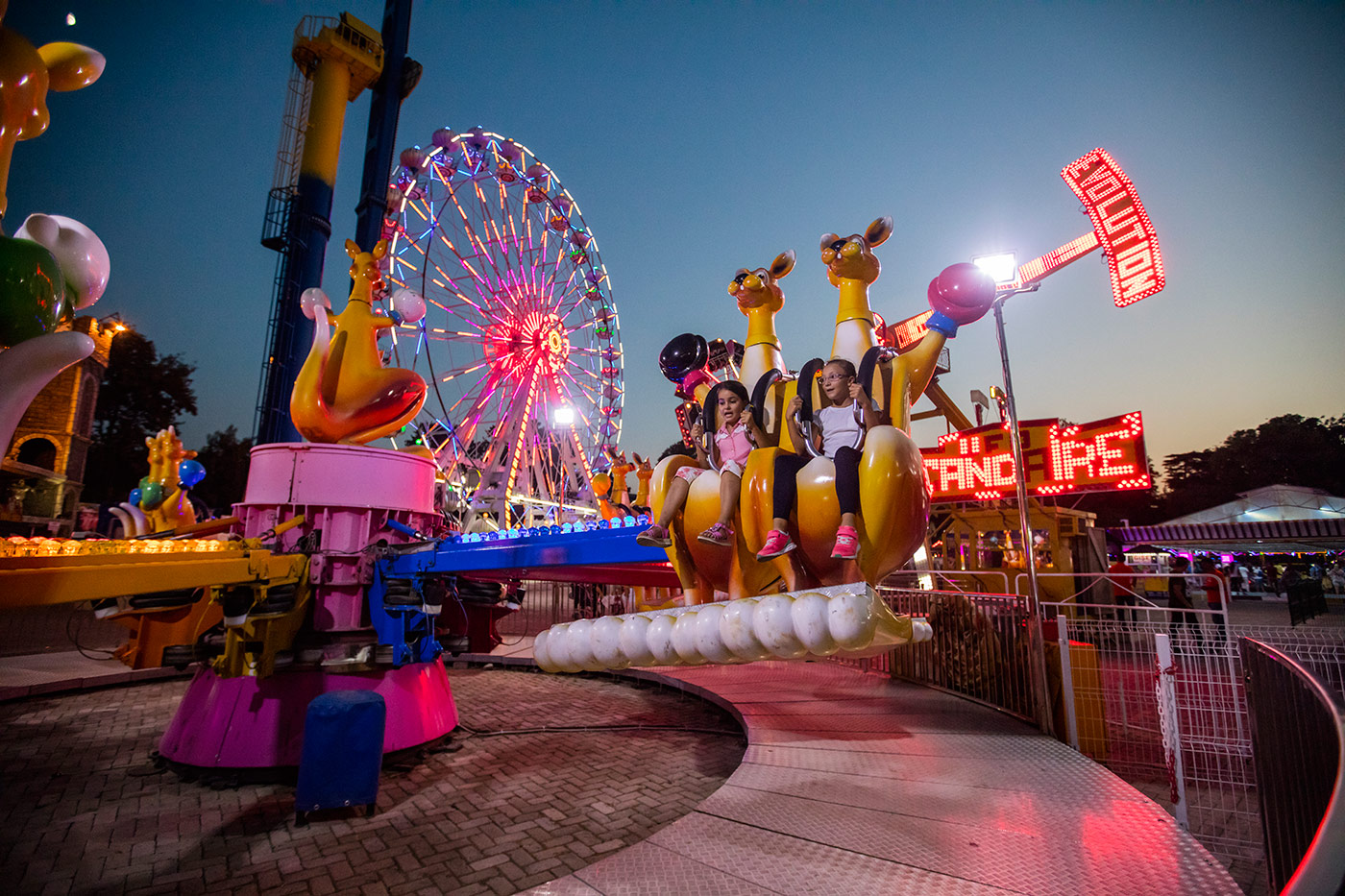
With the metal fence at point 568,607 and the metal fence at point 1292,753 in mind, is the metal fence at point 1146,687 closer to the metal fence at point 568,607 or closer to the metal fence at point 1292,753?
the metal fence at point 1292,753

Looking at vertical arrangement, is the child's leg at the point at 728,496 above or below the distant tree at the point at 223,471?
below

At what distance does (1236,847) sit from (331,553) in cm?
750

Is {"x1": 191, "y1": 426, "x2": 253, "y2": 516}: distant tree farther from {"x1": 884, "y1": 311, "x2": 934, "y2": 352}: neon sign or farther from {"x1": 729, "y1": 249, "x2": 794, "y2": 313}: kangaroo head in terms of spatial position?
{"x1": 729, "y1": 249, "x2": 794, "y2": 313}: kangaroo head

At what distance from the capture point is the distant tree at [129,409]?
29281mm

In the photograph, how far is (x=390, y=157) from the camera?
25.4 m

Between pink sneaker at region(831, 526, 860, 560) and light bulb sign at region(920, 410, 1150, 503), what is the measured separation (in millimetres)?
12072

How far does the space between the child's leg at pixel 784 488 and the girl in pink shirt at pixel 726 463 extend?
296 mm

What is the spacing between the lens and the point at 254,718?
554cm

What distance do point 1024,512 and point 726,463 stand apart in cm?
533

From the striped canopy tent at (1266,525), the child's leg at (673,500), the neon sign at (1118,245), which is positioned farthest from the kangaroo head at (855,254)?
the striped canopy tent at (1266,525)

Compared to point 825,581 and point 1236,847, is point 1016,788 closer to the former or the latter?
point 1236,847

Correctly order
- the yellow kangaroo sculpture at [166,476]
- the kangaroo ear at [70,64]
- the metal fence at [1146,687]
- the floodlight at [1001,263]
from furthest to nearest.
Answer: the yellow kangaroo sculpture at [166,476], the floodlight at [1001,263], the metal fence at [1146,687], the kangaroo ear at [70,64]

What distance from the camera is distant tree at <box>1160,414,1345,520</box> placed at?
128ft

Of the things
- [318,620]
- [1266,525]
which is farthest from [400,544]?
[1266,525]
